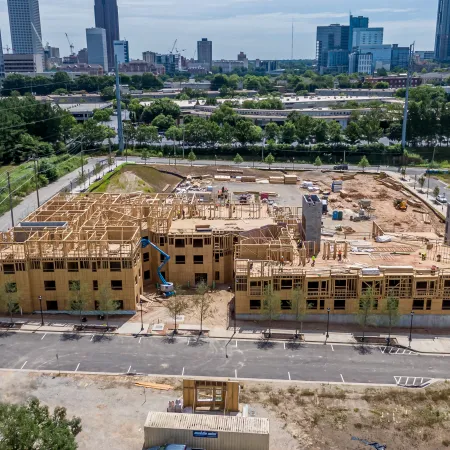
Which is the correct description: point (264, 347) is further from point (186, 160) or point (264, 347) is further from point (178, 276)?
point (186, 160)

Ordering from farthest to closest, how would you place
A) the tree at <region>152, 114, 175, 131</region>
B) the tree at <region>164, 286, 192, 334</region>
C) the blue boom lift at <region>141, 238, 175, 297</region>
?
the tree at <region>152, 114, 175, 131</region>
the blue boom lift at <region>141, 238, 175, 297</region>
the tree at <region>164, 286, 192, 334</region>

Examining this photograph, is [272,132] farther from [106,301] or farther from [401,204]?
[106,301]

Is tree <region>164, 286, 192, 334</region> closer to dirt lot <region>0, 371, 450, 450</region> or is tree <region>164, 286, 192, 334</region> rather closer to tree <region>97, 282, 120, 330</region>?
tree <region>97, 282, 120, 330</region>

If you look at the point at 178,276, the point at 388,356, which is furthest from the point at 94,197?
the point at 388,356

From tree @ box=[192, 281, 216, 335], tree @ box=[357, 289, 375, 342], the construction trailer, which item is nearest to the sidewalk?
tree @ box=[357, 289, 375, 342]

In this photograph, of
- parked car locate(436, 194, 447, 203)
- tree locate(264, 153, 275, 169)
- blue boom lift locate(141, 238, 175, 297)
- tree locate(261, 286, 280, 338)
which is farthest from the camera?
tree locate(264, 153, 275, 169)

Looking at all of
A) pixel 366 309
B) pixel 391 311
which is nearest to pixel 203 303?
pixel 366 309

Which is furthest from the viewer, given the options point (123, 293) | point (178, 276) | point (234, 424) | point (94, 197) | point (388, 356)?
point (94, 197)
